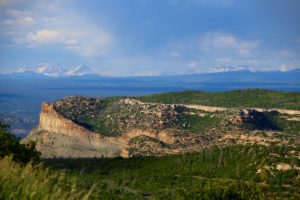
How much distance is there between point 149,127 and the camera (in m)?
132

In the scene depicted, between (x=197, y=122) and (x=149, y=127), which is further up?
(x=197, y=122)

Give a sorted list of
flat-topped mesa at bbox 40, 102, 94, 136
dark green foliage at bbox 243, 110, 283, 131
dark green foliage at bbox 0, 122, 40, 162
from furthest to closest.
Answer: flat-topped mesa at bbox 40, 102, 94, 136, dark green foliage at bbox 243, 110, 283, 131, dark green foliage at bbox 0, 122, 40, 162

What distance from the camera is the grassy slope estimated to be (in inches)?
5837

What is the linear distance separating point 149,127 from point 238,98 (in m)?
43.6

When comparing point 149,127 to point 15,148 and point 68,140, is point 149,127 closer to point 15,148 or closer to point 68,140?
point 68,140

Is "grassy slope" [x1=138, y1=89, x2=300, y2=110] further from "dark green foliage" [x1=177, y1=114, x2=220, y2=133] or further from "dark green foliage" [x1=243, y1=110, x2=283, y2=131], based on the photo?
"dark green foliage" [x1=177, y1=114, x2=220, y2=133]

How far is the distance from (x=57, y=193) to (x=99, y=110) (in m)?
154

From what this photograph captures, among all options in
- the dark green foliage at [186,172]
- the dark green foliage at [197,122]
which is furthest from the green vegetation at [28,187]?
the dark green foliage at [197,122]

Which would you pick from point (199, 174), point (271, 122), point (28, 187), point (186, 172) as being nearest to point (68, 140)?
point (271, 122)

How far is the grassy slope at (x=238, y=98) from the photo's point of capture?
14825cm

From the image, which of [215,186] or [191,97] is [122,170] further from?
[191,97]

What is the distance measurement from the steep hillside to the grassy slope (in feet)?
12.9

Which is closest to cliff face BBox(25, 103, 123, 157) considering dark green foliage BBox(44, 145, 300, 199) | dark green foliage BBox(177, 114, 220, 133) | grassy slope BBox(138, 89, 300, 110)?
dark green foliage BBox(177, 114, 220, 133)

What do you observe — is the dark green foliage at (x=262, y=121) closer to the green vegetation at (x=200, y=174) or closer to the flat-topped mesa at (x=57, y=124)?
the green vegetation at (x=200, y=174)
